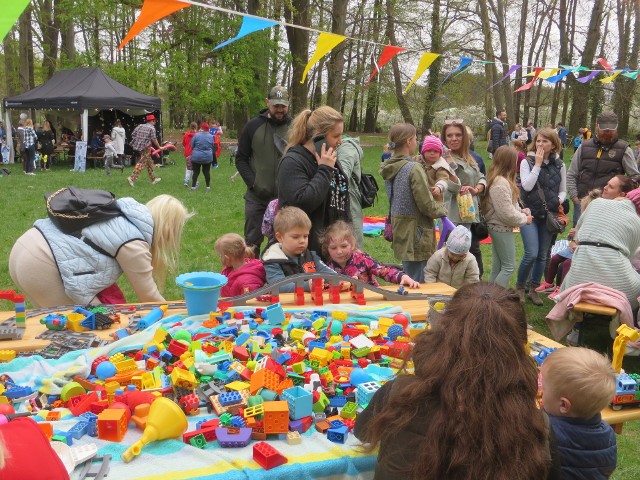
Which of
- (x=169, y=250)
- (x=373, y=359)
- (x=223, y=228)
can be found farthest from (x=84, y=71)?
(x=373, y=359)

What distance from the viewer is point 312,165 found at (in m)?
3.64

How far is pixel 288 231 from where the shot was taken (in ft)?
10.7

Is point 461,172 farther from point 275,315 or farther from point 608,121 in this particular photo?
point 275,315

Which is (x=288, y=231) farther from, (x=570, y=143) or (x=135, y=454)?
(x=570, y=143)

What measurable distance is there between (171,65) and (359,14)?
31.5ft

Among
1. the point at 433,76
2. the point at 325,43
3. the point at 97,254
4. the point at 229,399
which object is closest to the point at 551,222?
the point at 325,43

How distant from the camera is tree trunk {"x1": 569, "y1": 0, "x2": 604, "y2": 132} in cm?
1753

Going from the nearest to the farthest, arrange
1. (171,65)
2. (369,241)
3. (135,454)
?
(135,454)
(369,241)
(171,65)

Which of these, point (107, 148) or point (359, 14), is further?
point (359, 14)

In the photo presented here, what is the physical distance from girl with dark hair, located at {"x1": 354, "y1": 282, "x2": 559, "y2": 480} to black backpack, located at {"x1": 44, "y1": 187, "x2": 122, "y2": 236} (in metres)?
1.99

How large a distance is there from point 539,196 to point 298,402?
385 centimetres

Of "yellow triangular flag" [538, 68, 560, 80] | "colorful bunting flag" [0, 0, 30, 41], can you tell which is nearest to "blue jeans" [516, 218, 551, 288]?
"yellow triangular flag" [538, 68, 560, 80]

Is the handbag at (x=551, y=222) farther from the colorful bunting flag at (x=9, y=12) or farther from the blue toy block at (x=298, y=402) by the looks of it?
the colorful bunting flag at (x=9, y=12)

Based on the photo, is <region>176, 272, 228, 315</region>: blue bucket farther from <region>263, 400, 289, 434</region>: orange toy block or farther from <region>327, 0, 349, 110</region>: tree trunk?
<region>327, 0, 349, 110</region>: tree trunk
